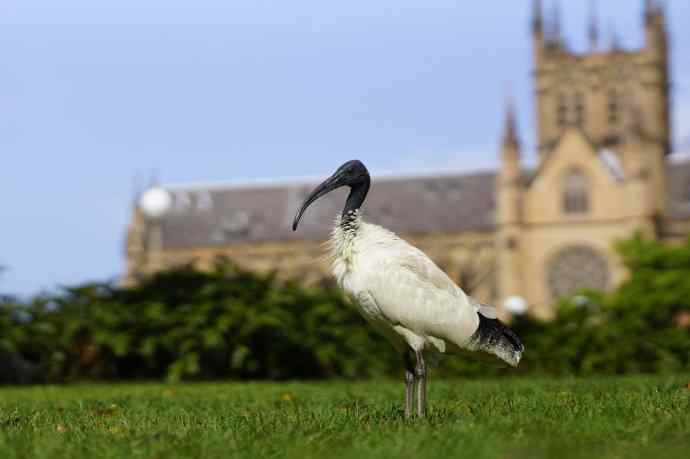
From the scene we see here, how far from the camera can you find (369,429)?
212 inches

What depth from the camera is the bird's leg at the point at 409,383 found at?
6.26 meters

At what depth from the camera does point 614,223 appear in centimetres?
6400

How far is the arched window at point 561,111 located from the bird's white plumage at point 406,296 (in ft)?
244

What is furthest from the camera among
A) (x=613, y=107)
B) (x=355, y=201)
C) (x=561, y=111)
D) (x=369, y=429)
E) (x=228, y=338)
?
(x=561, y=111)

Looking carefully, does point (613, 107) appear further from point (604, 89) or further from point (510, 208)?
point (510, 208)

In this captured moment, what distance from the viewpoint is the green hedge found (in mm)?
15000

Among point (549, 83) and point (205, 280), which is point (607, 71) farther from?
point (205, 280)

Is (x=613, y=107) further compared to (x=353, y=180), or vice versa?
(x=613, y=107)

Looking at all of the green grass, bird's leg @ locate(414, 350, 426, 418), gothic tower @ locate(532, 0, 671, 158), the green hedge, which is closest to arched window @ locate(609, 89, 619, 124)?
gothic tower @ locate(532, 0, 671, 158)

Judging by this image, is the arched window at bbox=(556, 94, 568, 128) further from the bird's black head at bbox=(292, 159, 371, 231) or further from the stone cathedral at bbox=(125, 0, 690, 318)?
the bird's black head at bbox=(292, 159, 371, 231)

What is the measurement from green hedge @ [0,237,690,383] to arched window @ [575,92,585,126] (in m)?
62.8

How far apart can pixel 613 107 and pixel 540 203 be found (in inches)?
637

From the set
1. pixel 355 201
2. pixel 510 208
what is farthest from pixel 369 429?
pixel 510 208

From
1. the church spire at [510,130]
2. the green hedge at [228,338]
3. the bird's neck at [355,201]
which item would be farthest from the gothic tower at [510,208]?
the bird's neck at [355,201]
